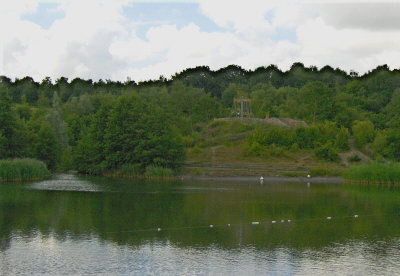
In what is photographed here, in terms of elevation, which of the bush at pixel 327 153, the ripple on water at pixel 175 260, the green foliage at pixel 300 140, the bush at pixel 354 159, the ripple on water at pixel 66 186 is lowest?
the ripple on water at pixel 175 260

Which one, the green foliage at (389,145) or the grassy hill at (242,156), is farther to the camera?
the green foliage at (389,145)

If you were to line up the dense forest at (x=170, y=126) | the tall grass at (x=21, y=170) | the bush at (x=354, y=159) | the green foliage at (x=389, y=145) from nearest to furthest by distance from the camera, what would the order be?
the tall grass at (x=21, y=170) < the dense forest at (x=170, y=126) < the green foliage at (x=389, y=145) < the bush at (x=354, y=159)

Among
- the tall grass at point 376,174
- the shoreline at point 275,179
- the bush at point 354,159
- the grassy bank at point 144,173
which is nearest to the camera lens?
the tall grass at point 376,174

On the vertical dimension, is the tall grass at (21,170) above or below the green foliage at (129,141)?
below

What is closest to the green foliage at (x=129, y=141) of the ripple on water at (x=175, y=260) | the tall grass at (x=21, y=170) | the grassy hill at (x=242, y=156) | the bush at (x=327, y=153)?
the grassy hill at (x=242, y=156)

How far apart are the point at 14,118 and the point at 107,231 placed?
50855 mm

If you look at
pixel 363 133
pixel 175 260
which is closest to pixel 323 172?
pixel 363 133

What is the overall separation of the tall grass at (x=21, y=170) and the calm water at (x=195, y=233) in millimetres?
9355

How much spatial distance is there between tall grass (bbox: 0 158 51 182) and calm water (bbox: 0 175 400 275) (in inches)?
368

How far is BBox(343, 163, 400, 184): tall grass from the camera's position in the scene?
2896 inches

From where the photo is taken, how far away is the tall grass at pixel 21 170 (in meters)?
68.6

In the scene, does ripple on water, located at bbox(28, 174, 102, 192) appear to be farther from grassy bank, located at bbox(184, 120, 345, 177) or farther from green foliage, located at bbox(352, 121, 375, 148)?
green foliage, located at bbox(352, 121, 375, 148)

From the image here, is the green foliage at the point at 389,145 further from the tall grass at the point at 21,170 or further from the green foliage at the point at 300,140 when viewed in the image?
the tall grass at the point at 21,170

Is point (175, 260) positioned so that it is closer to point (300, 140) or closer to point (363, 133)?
point (300, 140)
